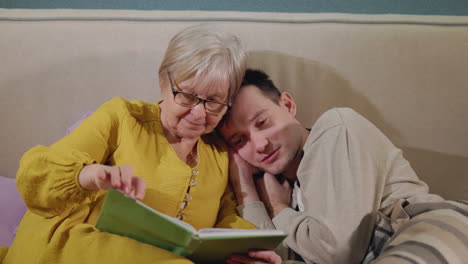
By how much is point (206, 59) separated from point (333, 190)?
1.54ft

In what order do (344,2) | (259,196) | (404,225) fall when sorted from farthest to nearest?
(344,2) < (259,196) < (404,225)

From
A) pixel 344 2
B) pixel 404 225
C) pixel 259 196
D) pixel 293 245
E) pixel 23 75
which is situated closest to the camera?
pixel 404 225

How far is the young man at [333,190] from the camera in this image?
3.10 feet

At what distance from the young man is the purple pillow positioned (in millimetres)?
696

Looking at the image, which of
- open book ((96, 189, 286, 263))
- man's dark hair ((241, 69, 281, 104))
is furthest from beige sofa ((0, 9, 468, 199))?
open book ((96, 189, 286, 263))

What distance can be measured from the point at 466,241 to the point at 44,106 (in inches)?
53.0

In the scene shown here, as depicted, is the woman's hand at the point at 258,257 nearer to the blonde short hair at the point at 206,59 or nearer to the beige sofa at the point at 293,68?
the blonde short hair at the point at 206,59

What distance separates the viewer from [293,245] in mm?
1156

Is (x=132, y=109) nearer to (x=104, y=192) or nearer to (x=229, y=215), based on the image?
(x=104, y=192)

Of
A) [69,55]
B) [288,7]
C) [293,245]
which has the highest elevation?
[288,7]

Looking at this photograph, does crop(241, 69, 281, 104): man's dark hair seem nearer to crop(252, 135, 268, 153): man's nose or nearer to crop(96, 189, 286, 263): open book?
crop(252, 135, 268, 153): man's nose

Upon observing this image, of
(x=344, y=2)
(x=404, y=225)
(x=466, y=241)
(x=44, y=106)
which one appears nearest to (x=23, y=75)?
(x=44, y=106)

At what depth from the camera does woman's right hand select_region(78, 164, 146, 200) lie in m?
0.78

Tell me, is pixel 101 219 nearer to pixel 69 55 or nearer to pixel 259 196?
pixel 259 196
